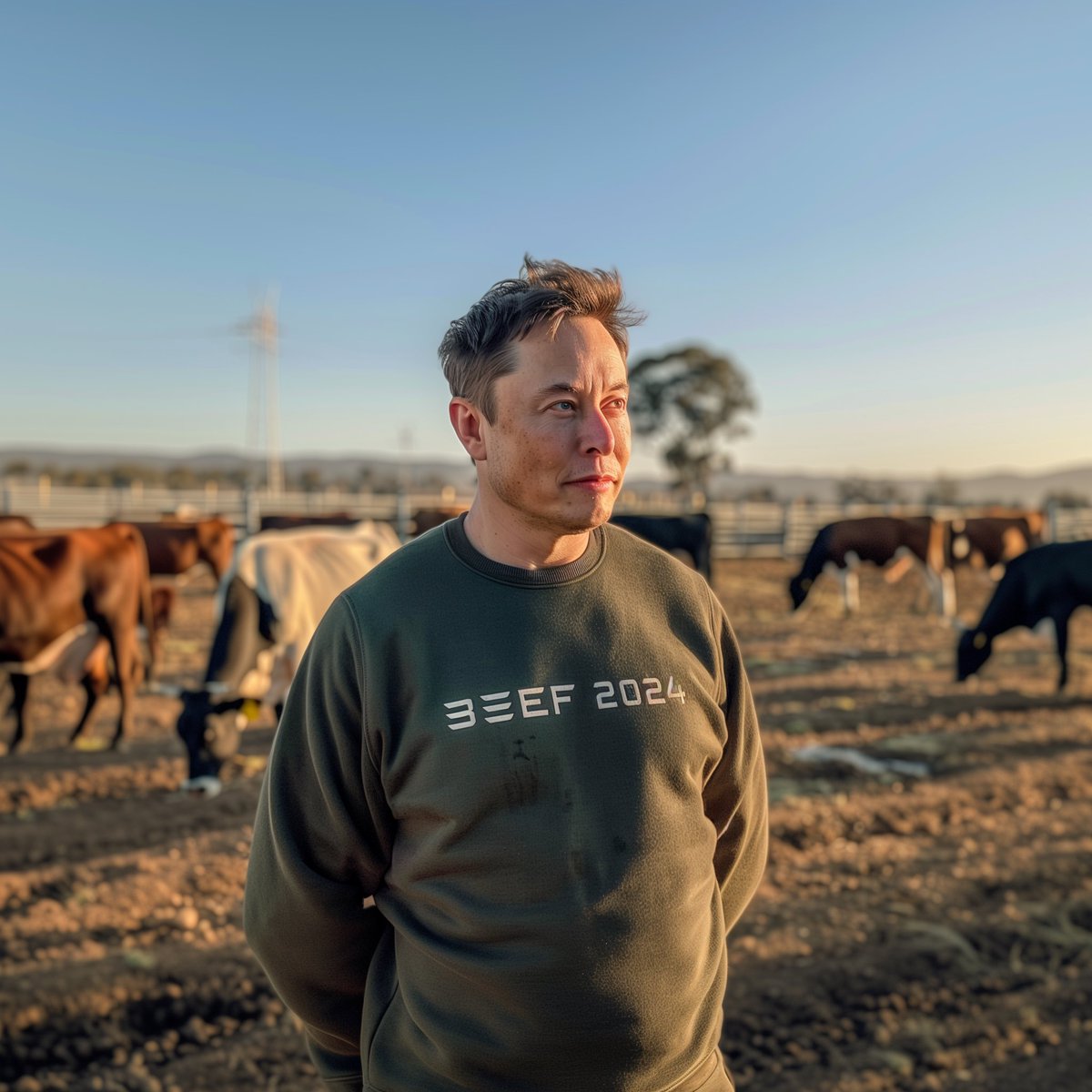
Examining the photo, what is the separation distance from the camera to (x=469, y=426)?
1.72 m

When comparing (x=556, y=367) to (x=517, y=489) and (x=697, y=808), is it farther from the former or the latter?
(x=697, y=808)

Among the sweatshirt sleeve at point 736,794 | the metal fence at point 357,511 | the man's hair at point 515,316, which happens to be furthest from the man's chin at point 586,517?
the metal fence at point 357,511

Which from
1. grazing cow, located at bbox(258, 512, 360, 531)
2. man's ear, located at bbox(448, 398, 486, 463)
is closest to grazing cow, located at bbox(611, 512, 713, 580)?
grazing cow, located at bbox(258, 512, 360, 531)

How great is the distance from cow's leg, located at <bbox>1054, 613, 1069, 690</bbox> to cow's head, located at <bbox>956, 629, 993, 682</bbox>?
0.62m

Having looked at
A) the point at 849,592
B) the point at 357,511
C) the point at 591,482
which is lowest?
the point at 849,592

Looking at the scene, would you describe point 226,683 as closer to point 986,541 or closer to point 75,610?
point 75,610

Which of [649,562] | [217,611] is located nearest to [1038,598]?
[217,611]

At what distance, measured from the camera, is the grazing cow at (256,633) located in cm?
602

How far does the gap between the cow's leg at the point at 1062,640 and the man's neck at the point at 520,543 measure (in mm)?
9125

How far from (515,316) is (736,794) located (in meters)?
1.01

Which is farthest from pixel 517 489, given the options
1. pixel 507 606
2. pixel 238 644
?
pixel 238 644

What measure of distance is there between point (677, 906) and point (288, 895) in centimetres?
67

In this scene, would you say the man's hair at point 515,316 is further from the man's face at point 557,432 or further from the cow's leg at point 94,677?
the cow's leg at point 94,677

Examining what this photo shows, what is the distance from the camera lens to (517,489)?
163 cm
